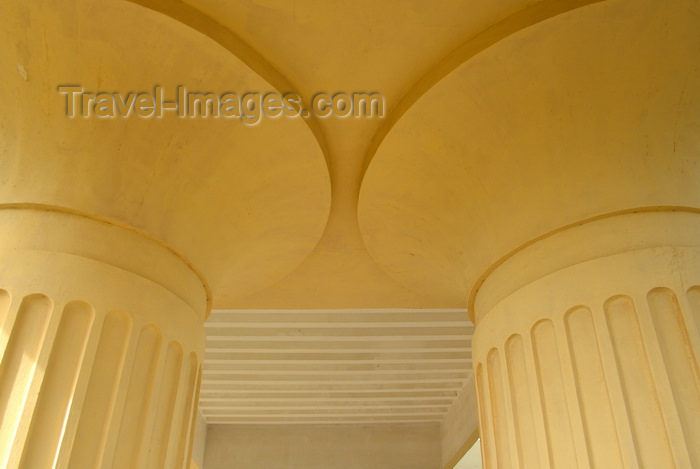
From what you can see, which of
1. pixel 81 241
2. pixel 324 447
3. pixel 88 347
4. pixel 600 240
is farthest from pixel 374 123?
pixel 324 447

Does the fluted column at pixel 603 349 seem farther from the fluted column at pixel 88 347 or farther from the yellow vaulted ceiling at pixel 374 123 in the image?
the fluted column at pixel 88 347

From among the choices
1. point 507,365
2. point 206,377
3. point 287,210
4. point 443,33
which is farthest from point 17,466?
point 206,377

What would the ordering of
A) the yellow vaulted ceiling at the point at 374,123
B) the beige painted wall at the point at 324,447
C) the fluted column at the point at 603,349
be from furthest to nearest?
the beige painted wall at the point at 324,447 → the yellow vaulted ceiling at the point at 374,123 → the fluted column at the point at 603,349

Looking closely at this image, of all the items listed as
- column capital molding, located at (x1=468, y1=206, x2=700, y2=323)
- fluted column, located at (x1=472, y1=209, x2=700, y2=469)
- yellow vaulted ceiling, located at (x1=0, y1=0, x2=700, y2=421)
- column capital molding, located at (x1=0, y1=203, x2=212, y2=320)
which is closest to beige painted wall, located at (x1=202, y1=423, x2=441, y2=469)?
yellow vaulted ceiling, located at (x1=0, y1=0, x2=700, y2=421)

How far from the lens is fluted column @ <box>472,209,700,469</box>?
2.91 meters

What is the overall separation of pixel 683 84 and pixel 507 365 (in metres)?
1.79

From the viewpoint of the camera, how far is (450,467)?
37.2ft

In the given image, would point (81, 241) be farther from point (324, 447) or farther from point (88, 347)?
point (324, 447)

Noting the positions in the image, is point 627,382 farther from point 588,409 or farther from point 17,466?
point 17,466

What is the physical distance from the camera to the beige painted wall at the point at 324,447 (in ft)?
39.6

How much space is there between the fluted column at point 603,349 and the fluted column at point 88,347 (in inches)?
75.9

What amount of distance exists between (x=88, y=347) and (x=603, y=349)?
2.56 meters

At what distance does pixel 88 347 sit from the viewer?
319cm

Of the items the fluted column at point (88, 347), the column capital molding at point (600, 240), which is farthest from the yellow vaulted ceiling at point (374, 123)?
the fluted column at point (88, 347)
